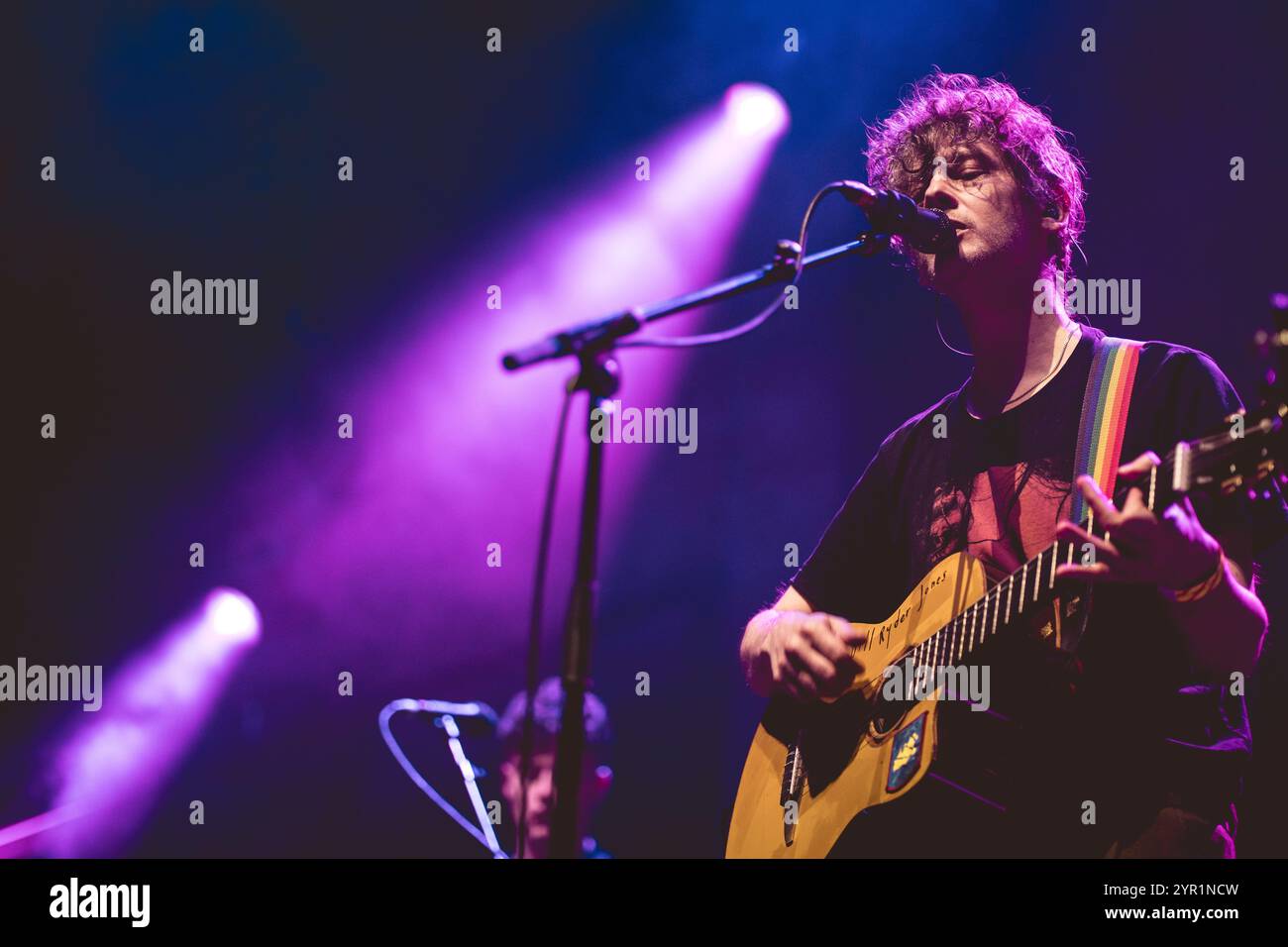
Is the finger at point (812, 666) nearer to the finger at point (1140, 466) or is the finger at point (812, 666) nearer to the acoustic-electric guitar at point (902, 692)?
the acoustic-electric guitar at point (902, 692)

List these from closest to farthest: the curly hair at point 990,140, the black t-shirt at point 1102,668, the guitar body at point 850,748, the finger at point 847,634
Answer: the black t-shirt at point 1102,668
the guitar body at point 850,748
the finger at point 847,634
the curly hair at point 990,140

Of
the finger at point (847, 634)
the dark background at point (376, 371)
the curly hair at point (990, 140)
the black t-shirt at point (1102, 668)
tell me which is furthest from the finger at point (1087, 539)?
the dark background at point (376, 371)

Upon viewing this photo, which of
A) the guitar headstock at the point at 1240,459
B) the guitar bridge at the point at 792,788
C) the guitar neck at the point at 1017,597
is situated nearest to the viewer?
the guitar headstock at the point at 1240,459

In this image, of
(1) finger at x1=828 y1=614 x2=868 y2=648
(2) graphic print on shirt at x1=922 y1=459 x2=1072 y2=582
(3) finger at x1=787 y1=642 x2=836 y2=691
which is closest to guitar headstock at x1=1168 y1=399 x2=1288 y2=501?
(2) graphic print on shirt at x1=922 y1=459 x2=1072 y2=582

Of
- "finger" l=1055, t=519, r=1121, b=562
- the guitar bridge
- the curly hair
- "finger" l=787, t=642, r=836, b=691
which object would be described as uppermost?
the curly hair

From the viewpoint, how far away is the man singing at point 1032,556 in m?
2.00

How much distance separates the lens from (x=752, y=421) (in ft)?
17.9

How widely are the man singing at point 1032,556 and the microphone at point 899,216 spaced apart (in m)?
0.11

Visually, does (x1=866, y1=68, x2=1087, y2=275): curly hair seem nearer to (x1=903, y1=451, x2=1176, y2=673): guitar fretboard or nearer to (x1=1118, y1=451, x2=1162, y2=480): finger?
(x1=903, y1=451, x2=1176, y2=673): guitar fretboard

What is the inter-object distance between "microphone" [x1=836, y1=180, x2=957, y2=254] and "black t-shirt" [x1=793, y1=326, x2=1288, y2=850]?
46cm

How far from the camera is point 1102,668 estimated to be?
2.08 m

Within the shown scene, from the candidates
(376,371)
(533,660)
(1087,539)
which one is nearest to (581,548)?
(533,660)

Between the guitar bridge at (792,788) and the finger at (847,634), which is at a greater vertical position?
the finger at (847,634)

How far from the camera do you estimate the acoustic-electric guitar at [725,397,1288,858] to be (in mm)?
1792
